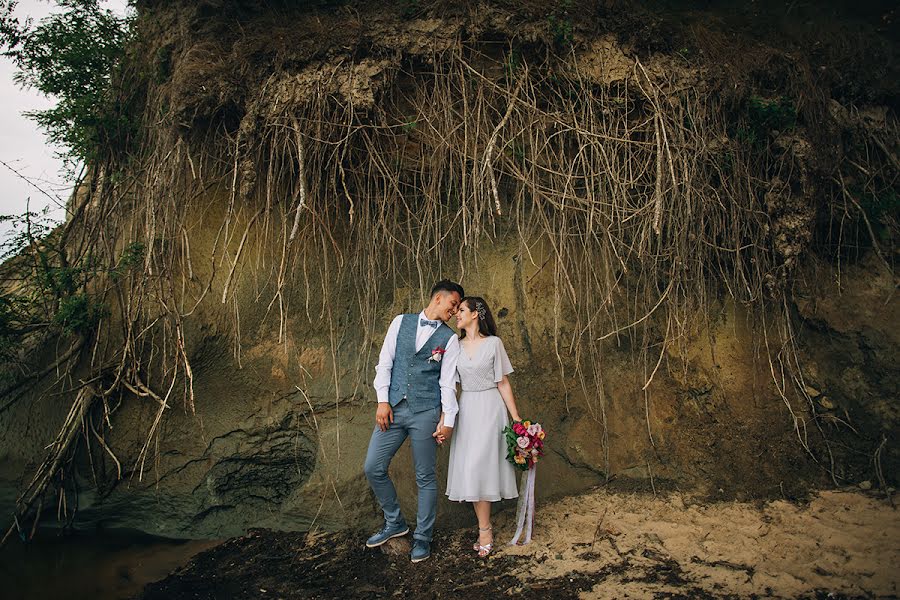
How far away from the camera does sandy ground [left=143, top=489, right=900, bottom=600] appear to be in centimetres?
327

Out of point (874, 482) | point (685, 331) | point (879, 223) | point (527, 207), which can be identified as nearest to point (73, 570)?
point (527, 207)

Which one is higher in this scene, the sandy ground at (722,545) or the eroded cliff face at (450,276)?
the eroded cliff face at (450,276)

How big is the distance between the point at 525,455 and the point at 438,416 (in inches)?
24.8

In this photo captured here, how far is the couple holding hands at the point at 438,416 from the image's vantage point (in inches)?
151

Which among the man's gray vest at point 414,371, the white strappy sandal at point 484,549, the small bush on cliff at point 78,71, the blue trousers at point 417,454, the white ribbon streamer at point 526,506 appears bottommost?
the white strappy sandal at point 484,549

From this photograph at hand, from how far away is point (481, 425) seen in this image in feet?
12.9

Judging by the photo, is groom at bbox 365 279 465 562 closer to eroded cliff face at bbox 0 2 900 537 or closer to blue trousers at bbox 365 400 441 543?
blue trousers at bbox 365 400 441 543

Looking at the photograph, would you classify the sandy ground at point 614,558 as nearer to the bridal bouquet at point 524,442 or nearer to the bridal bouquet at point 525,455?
the bridal bouquet at point 525,455

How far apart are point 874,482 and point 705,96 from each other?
307 cm

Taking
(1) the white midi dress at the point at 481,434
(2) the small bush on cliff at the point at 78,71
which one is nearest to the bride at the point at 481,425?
(1) the white midi dress at the point at 481,434

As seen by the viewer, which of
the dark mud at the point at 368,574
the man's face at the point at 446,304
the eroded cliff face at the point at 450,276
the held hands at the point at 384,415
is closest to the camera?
the dark mud at the point at 368,574

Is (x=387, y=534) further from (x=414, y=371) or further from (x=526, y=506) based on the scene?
(x=414, y=371)

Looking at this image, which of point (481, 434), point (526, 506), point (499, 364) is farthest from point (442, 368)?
point (526, 506)

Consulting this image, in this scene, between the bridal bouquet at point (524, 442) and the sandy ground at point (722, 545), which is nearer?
the sandy ground at point (722, 545)
